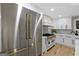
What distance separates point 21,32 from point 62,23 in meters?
0.66

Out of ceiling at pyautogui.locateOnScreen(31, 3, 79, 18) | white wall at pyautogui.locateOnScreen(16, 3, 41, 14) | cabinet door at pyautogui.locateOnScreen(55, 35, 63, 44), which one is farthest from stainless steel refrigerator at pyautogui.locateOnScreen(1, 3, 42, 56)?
cabinet door at pyautogui.locateOnScreen(55, 35, 63, 44)

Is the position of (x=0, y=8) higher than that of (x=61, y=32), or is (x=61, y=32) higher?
(x=0, y=8)

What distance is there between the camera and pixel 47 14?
1.57 m

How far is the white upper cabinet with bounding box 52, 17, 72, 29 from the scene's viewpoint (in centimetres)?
155

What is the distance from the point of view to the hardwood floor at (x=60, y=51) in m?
1.53

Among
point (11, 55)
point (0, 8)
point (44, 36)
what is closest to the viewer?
point (0, 8)

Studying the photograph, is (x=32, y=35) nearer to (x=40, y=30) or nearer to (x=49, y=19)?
(x=40, y=30)

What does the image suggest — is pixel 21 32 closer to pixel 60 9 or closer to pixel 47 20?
pixel 47 20

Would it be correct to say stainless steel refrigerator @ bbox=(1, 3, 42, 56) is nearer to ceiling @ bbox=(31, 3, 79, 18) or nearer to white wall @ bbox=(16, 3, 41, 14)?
white wall @ bbox=(16, 3, 41, 14)

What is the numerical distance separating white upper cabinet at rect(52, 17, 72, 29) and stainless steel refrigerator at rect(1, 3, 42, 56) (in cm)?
24

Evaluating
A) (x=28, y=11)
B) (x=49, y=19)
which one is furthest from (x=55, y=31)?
(x=28, y=11)

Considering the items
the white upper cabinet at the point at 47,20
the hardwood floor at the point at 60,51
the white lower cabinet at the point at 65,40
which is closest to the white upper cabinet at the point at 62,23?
the white upper cabinet at the point at 47,20

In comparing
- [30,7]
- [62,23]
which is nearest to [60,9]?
[62,23]

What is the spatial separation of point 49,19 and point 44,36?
0.93ft
